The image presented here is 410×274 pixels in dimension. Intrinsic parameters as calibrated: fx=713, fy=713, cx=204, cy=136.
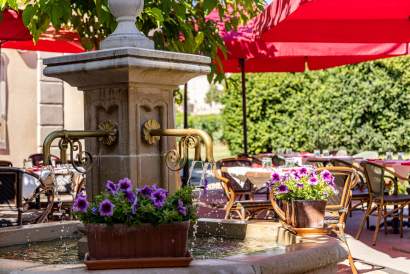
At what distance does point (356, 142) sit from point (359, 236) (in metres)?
8.38

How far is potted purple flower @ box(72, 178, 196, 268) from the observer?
3.24 meters

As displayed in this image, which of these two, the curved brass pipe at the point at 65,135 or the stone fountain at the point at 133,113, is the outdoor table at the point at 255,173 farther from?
the curved brass pipe at the point at 65,135

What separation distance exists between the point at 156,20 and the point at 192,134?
2471 millimetres

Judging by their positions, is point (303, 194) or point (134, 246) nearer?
point (134, 246)

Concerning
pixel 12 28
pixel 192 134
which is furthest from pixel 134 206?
pixel 12 28

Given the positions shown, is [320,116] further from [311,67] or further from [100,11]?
[100,11]

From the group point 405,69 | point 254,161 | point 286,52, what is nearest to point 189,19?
point 286,52

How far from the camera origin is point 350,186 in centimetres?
603

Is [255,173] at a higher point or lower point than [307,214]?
higher

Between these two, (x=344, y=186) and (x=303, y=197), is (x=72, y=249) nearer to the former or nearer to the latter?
(x=303, y=197)

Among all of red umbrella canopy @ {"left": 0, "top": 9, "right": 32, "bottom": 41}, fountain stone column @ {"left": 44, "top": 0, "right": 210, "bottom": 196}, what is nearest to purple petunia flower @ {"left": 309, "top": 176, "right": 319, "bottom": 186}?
fountain stone column @ {"left": 44, "top": 0, "right": 210, "bottom": 196}

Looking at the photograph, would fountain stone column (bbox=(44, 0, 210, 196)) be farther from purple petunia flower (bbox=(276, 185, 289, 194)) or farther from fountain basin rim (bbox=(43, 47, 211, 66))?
purple petunia flower (bbox=(276, 185, 289, 194))

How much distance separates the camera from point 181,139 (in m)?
4.18

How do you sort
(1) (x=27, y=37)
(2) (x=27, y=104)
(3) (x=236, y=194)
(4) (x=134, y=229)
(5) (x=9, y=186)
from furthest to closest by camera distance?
(2) (x=27, y=104)
(3) (x=236, y=194)
(1) (x=27, y=37)
(5) (x=9, y=186)
(4) (x=134, y=229)
